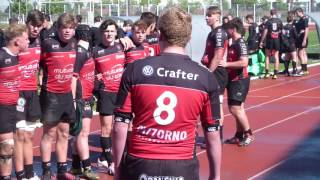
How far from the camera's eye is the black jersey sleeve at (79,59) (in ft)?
26.7

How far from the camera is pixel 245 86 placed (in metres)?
10.6

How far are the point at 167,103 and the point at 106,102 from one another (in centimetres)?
464

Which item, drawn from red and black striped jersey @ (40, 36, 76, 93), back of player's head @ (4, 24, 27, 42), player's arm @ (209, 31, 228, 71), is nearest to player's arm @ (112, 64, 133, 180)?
back of player's head @ (4, 24, 27, 42)

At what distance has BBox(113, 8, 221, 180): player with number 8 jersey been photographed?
4113 millimetres

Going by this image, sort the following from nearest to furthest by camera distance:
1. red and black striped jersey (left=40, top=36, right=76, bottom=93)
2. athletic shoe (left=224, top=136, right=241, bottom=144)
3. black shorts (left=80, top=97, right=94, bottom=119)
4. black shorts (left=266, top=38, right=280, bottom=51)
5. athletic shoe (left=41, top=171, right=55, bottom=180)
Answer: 1. red and black striped jersey (left=40, top=36, right=76, bottom=93)
2. athletic shoe (left=41, top=171, right=55, bottom=180)
3. black shorts (left=80, top=97, right=94, bottom=119)
4. athletic shoe (left=224, top=136, right=241, bottom=144)
5. black shorts (left=266, top=38, right=280, bottom=51)

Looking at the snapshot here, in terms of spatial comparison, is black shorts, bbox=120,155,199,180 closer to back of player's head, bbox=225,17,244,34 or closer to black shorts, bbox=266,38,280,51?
back of player's head, bbox=225,17,244,34

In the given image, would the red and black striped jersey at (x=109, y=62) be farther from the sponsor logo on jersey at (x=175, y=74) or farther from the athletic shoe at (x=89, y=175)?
the sponsor logo on jersey at (x=175, y=74)

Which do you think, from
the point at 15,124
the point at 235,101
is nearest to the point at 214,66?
the point at 235,101

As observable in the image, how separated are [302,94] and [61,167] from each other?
10543mm

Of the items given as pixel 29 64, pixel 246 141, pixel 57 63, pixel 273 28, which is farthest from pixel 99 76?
pixel 273 28

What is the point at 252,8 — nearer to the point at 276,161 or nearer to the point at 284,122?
the point at 284,122

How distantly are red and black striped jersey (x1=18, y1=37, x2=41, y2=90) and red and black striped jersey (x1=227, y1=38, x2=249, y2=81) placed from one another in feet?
12.0

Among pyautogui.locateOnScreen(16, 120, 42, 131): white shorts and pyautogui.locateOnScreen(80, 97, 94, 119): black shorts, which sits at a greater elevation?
pyautogui.locateOnScreen(80, 97, 94, 119): black shorts

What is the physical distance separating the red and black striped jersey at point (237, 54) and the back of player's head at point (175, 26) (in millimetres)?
6362
